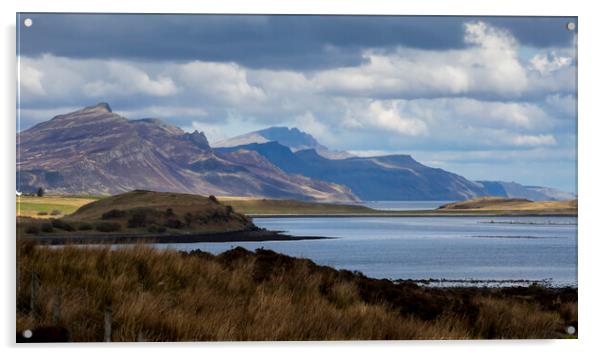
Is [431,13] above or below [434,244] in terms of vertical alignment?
above

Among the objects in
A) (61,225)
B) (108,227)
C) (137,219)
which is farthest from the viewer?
(137,219)

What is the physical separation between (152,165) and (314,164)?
1699mm

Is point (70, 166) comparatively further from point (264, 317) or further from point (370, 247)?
point (370, 247)

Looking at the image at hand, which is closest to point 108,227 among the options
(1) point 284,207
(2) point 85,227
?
(2) point 85,227

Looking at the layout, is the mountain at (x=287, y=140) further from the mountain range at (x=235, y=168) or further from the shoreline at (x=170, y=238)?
the shoreline at (x=170, y=238)

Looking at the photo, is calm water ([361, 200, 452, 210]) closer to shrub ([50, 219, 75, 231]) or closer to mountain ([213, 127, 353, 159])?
mountain ([213, 127, 353, 159])

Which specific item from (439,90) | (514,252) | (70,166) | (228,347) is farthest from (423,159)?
(70,166)

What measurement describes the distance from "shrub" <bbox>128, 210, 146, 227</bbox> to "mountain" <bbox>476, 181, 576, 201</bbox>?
11.4 feet

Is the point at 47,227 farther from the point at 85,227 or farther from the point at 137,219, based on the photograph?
the point at 137,219

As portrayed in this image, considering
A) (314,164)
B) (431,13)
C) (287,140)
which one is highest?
(431,13)

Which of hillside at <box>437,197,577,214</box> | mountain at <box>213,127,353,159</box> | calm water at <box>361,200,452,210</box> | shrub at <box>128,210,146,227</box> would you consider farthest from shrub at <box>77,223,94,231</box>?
hillside at <box>437,197,577,214</box>

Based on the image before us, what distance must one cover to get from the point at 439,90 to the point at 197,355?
3.66m

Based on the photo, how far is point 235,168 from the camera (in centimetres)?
956

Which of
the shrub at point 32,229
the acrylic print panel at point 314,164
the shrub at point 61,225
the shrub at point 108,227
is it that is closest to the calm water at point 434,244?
the acrylic print panel at point 314,164
